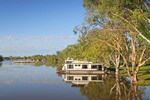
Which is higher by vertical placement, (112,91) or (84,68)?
(84,68)

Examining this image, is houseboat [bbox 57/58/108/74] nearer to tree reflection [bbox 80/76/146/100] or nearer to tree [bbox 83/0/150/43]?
tree reflection [bbox 80/76/146/100]

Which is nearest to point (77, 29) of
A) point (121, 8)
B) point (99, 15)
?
point (99, 15)

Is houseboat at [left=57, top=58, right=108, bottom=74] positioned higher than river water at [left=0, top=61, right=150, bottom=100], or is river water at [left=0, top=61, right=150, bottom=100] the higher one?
houseboat at [left=57, top=58, right=108, bottom=74]

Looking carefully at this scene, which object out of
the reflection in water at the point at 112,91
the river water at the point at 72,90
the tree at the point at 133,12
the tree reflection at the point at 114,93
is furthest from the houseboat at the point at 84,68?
the tree at the point at 133,12

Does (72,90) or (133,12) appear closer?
(133,12)

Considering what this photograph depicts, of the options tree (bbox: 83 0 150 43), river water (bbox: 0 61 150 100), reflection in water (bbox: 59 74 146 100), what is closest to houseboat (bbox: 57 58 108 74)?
river water (bbox: 0 61 150 100)

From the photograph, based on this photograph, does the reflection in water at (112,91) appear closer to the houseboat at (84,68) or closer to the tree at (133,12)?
the tree at (133,12)

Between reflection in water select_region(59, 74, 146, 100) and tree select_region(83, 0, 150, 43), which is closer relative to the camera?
tree select_region(83, 0, 150, 43)

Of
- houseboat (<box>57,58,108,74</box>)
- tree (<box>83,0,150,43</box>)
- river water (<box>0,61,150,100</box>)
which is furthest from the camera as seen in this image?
houseboat (<box>57,58,108,74</box>)

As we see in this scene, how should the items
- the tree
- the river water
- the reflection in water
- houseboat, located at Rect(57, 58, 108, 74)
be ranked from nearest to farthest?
the tree
the reflection in water
the river water
houseboat, located at Rect(57, 58, 108, 74)

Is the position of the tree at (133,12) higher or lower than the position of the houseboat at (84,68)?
higher

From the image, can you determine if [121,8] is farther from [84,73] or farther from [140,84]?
[84,73]

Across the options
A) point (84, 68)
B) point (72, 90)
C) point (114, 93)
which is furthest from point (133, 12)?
point (84, 68)

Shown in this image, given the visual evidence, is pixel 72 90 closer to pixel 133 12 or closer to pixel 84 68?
pixel 133 12
